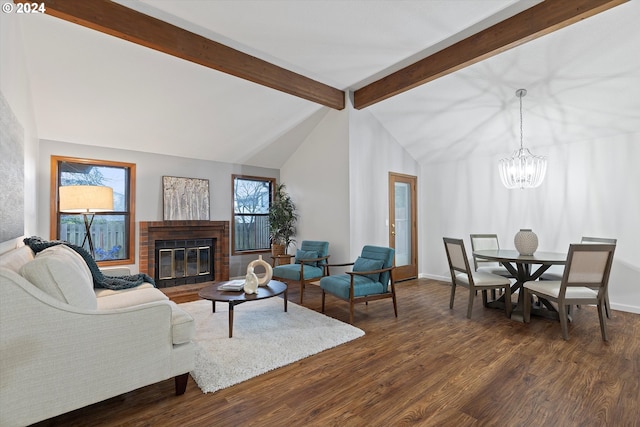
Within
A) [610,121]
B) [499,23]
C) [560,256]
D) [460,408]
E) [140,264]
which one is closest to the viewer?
[460,408]

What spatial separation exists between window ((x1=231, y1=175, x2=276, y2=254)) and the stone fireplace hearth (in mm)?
369

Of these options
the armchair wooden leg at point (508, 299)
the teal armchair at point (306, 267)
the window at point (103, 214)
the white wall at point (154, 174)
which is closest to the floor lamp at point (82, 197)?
the window at point (103, 214)

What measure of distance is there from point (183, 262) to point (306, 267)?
2268 mm

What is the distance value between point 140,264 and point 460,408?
15.5 ft

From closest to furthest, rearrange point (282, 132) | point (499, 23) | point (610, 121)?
point (499, 23), point (610, 121), point (282, 132)

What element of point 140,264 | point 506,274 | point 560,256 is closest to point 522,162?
point 560,256

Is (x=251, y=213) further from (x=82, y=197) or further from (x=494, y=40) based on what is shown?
(x=494, y=40)

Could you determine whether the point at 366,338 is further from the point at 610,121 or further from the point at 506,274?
the point at 610,121

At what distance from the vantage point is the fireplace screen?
16.5ft

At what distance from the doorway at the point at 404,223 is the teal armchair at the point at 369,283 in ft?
6.13

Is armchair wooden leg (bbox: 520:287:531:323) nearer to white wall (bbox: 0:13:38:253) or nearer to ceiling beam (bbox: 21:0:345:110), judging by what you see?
ceiling beam (bbox: 21:0:345:110)

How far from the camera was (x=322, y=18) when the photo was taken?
2967 millimetres

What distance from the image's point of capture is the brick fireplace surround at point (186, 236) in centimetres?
480

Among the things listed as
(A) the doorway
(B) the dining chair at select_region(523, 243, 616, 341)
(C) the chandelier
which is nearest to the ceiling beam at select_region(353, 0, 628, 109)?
(C) the chandelier
